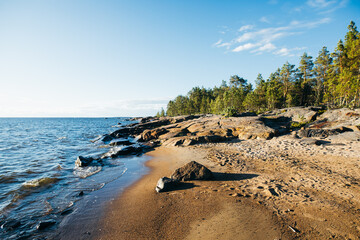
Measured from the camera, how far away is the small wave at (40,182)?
33.1 feet

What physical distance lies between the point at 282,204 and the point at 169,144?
15832 millimetres

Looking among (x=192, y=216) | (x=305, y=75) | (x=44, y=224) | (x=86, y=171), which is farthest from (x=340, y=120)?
(x=305, y=75)

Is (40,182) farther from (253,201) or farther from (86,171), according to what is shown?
(253,201)

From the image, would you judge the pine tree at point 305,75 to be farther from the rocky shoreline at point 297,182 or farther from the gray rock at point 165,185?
the gray rock at point 165,185

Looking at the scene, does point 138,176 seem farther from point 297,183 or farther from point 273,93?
point 273,93

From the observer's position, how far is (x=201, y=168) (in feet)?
31.7

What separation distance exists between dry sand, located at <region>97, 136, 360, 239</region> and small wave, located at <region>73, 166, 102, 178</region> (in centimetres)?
479

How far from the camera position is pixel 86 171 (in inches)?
516

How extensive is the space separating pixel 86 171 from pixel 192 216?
10.7 m

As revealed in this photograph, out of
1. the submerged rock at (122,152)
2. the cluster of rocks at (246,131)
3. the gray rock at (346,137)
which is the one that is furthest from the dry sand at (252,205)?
the submerged rock at (122,152)

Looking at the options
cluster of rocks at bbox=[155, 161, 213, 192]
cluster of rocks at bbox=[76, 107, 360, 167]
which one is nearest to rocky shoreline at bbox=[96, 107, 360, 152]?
cluster of rocks at bbox=[76, 107, 360, 167]

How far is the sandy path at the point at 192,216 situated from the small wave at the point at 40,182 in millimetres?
6012

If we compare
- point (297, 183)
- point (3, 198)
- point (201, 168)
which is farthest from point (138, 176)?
point (297, 183)

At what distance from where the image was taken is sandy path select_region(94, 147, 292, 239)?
536 centimetres
